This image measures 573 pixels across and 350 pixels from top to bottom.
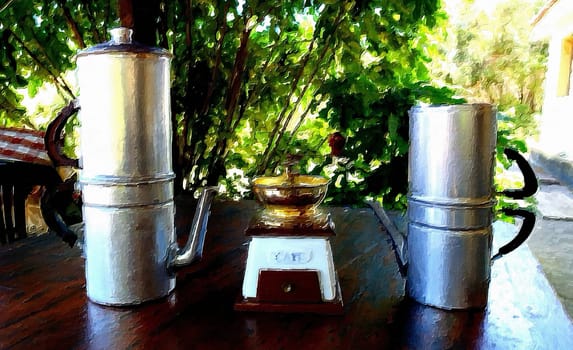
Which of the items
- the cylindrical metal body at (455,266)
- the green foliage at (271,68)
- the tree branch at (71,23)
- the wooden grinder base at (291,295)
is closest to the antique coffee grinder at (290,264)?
the wooden grinder base at (291,295)

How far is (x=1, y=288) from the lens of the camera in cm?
80

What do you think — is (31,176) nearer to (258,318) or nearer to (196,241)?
(196,241)

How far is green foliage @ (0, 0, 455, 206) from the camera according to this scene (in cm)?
185

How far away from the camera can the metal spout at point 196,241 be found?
72cm

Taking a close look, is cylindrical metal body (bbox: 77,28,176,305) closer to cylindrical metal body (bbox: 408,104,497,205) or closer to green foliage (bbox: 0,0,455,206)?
cylindrical metal body (bbox: 408,104,497,205)

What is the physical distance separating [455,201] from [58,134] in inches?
20.9

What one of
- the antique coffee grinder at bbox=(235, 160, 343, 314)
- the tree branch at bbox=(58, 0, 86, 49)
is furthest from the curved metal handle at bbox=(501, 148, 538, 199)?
the tree branch at bbox=(58, 0, 86, 49)

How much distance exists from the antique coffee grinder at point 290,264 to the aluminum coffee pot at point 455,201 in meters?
0.13

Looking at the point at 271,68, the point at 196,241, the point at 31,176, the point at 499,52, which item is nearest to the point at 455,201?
the point at 196,241

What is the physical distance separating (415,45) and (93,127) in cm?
179

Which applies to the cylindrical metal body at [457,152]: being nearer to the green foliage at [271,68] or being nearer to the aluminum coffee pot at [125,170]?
the aluminum coffee pot at [125,170]

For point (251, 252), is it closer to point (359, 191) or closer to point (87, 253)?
point (87, 253)

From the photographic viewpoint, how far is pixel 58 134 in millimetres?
708

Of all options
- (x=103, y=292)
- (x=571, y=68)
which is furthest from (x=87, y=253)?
(x=571, y=68)
